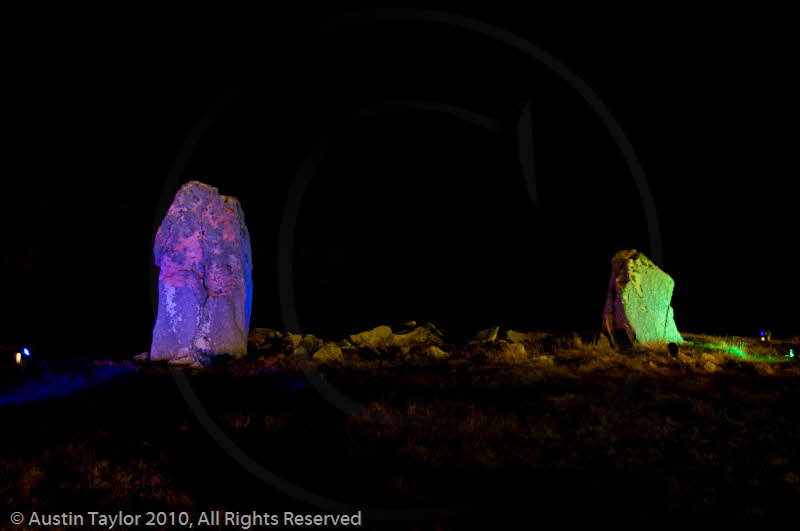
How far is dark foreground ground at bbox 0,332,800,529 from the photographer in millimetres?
5145

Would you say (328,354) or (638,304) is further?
(638,304)

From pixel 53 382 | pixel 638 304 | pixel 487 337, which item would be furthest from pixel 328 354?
pixel 638 304

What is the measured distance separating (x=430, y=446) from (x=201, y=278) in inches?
361

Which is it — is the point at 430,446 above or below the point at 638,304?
below

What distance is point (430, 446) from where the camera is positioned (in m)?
6.58

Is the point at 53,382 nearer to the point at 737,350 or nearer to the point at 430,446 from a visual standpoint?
the point at 430,446

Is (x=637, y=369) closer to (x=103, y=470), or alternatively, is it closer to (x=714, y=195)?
(x=103, y=470)

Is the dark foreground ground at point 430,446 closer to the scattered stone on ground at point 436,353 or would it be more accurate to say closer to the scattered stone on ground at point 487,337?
the scattered stone on ground at point 436,353

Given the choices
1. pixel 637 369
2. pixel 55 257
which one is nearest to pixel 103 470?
pixel 637 369

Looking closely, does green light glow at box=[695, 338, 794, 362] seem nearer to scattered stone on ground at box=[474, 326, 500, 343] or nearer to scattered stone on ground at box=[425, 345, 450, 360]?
scattered stone on ground at box=[474, 326, 500, 343]

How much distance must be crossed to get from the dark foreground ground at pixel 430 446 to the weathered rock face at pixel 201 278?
2.33m

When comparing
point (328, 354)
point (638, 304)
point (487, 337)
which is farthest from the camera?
point (487, 337)

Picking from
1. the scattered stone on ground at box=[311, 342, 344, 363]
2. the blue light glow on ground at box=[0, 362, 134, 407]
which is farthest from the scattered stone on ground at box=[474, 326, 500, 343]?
the blue light glow on ground at box=[0, 362, 134, 407]

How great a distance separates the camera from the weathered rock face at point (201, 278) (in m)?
13.1
